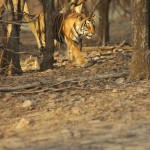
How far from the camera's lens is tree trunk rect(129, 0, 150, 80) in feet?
23.9

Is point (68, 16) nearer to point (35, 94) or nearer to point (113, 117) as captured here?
point (35, 94)

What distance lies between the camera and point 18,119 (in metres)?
6.13

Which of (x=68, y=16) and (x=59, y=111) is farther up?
(x=68, y=16)

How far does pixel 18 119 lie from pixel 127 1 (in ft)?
58.6

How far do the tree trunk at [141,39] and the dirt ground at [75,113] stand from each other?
20 cm

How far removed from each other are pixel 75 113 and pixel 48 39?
3947 mm

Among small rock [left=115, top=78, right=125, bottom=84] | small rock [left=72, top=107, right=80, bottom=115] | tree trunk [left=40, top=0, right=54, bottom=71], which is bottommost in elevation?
small rock [left=72, top=107, right=80, bottom=115]

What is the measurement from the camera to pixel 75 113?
6.13m

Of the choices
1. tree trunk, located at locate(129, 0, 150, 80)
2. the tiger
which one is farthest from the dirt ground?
the tiger

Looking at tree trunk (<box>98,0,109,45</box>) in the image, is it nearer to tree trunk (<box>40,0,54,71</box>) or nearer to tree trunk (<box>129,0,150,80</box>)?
tree trunk (<box>40,0,54,71</box>)

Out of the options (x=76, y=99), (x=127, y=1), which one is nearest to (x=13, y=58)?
(x=76, y=99)

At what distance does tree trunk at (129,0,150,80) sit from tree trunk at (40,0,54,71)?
268 centimetres

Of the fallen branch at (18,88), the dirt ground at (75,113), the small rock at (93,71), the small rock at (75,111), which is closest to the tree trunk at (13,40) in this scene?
the dirt ground at (75,113)

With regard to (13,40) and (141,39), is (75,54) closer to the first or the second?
(13,40)
